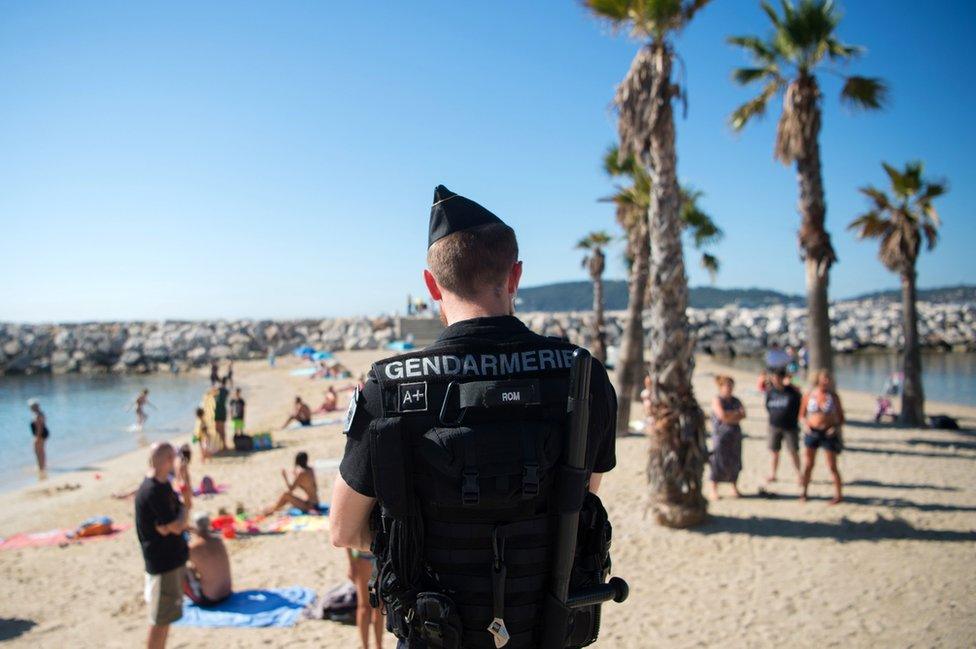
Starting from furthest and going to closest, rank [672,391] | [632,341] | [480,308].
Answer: [632,341] → [672,391] → [480,308]

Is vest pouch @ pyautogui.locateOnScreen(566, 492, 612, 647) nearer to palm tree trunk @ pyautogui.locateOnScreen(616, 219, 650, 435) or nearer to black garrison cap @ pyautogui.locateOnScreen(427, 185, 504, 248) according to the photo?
black garrison cap @ pyautogui.locateOnScreen(427, 185, 504, 248)

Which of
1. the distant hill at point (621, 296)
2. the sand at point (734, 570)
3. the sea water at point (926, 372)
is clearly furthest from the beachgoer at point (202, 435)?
the distant hill at point (621, 296)

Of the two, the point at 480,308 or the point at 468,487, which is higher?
the point at 480,308

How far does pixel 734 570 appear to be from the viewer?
6.73m

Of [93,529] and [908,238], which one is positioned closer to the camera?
[93,529]

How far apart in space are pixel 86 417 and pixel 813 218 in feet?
98.4

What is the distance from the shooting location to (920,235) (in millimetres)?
14773

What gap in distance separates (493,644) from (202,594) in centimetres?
602

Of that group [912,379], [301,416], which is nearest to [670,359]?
[912,379]

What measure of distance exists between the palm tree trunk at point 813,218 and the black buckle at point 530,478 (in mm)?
13738

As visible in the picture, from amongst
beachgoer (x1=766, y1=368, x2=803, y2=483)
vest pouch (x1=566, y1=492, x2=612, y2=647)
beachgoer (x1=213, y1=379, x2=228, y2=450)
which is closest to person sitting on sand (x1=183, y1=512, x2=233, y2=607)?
vest pouch (x1=566, y1=492, x2=612, y2=647)

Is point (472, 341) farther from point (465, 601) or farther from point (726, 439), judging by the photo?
point (726, 439)

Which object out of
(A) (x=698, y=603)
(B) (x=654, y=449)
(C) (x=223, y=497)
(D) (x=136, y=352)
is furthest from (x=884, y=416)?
(D) (x=136, y=352)

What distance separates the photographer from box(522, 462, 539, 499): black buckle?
178 centimetres
